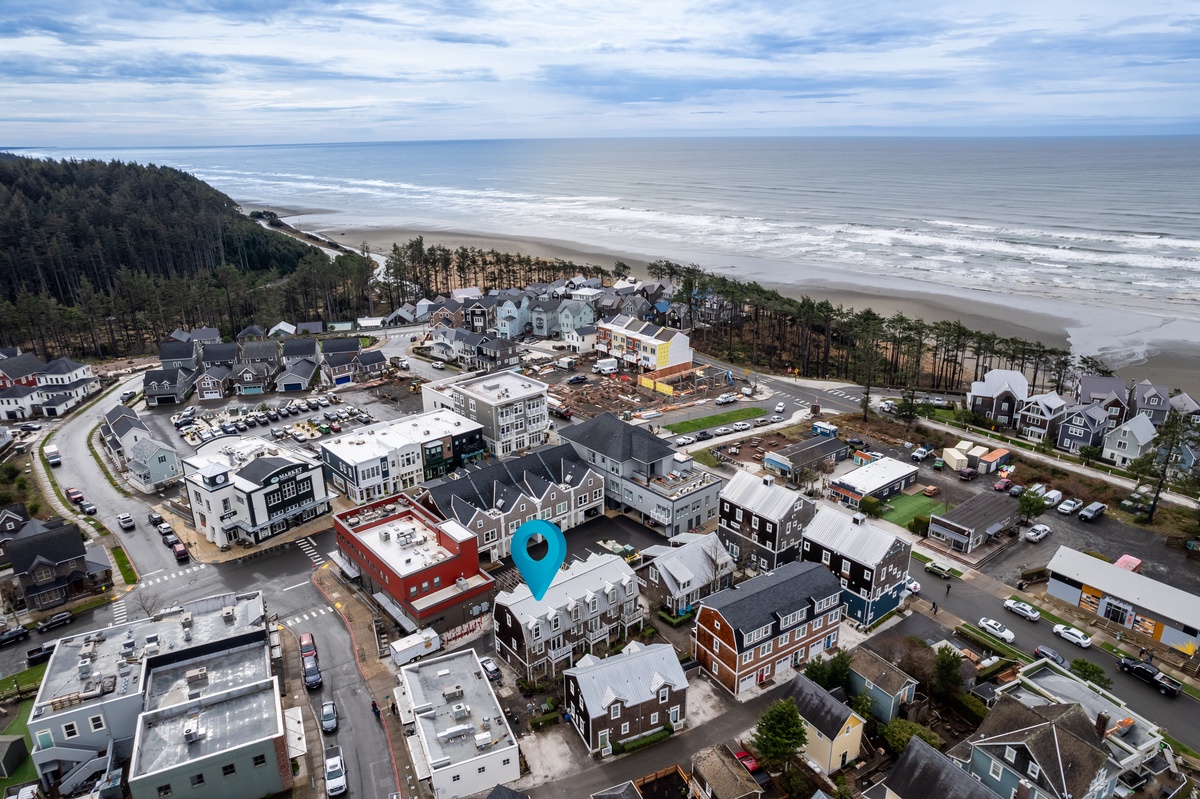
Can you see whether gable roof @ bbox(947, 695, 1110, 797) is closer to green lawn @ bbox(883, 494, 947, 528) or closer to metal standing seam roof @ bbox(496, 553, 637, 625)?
metal standing seam roof @ bbox(496, 553, 637, 625)

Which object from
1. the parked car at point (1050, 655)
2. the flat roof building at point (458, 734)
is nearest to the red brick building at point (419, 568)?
the flat roof building at point (458, 734)

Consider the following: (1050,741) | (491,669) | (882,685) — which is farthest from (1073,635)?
(491,669)

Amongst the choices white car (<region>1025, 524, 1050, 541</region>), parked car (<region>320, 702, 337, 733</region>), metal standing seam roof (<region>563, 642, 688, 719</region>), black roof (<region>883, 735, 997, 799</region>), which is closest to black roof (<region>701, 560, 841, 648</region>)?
metal standing seam roof (<region>563, 642, 688, 719</region>)

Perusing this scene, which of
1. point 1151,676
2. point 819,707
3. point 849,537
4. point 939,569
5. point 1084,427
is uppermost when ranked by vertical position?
point 1084,427

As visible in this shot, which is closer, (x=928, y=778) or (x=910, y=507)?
(x=928, y=778)

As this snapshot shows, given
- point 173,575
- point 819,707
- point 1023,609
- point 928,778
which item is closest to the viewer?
point 928,778

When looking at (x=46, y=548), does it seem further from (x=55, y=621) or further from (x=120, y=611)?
(x=120, y=611)

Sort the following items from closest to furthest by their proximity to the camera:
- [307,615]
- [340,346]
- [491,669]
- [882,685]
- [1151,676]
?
[882,685] → [1151,676] → [491,669] → [307,615] → [340,346]
